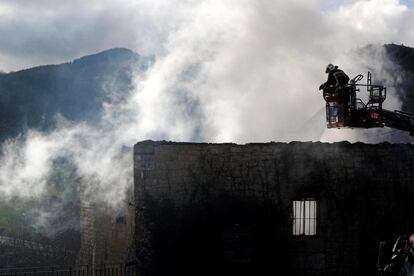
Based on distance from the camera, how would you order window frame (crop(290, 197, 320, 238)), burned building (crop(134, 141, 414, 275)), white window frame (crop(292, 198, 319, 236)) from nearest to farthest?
burned building (crop(134, 141, 414, 275)) → window frame (crop(290, 197, 320, 238)) → white window frame (crop(292, 198, 319, 236))

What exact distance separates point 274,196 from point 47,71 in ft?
131

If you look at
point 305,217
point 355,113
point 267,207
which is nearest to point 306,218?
point 305,217

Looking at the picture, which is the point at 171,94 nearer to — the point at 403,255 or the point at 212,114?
the point at 212,114

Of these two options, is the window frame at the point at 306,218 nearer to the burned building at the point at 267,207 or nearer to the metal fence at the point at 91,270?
the burned building at the point at 267,207

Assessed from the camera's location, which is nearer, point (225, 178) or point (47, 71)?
point (225, 178)

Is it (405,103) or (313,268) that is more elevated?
(405,103)

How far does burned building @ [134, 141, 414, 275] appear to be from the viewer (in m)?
11.4

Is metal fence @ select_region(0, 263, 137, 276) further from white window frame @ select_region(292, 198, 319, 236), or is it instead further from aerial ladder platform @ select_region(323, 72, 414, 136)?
aerial ladder platform @ select_region(323, 72, 414, 136)

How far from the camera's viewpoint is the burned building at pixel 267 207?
11.4 meters

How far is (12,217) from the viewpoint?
27172mm

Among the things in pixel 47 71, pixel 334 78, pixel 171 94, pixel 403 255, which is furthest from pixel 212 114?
pixel 47 71

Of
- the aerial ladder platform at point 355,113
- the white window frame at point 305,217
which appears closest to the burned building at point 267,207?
the white window frame at point 305,217

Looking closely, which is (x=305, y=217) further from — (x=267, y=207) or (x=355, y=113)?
(x=355, y=113)

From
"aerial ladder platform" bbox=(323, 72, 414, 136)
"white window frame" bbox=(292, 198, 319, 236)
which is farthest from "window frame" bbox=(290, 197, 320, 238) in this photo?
"aerial ladder platform" bbox=(323, 72, 414, 136)
